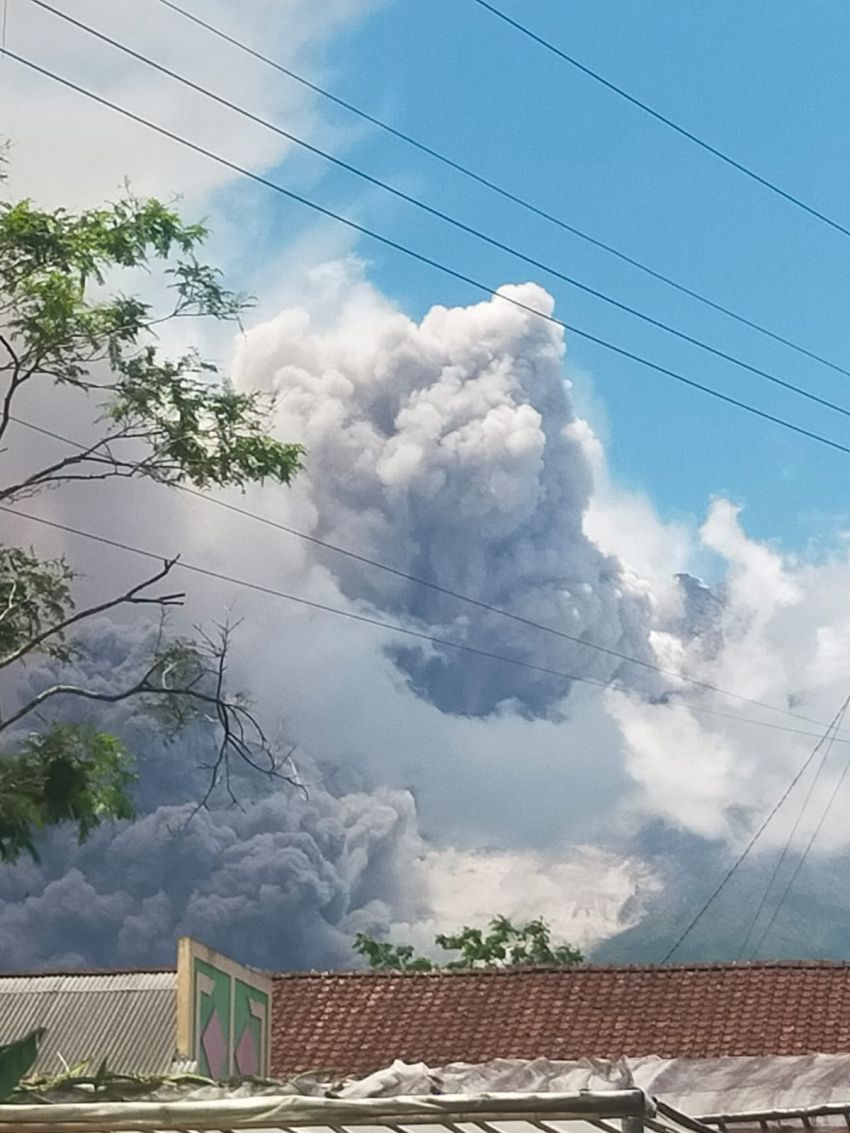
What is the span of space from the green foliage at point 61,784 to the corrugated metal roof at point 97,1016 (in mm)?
6043

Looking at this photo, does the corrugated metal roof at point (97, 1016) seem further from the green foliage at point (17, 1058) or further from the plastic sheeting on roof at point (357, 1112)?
the plastic sheeting on roof at point (357, 1112)

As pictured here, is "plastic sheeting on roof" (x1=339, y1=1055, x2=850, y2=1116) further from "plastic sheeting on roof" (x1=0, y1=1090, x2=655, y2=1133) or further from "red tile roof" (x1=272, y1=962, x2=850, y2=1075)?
"plastic sheeting on roof" (x1=0, y1=1090, x2=655, y2=1133)

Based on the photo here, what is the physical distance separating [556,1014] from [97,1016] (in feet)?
20.1

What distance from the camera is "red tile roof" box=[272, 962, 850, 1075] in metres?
23.4

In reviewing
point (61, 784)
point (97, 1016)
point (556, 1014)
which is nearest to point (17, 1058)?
point (61, 784)

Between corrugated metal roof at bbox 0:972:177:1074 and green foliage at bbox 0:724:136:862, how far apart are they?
6.04 meters

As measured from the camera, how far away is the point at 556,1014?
2448cm

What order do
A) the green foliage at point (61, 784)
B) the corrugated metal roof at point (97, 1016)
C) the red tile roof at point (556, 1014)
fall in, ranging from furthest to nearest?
the corrugated metal roof at point (97, 1016) < the red tile roof at point (556, 1014) < the green foliage at point (61, 784)

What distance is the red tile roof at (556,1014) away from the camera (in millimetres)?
23359

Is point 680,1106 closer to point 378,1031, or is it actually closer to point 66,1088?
point 378,1031

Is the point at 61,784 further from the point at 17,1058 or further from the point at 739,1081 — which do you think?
the point at 17,1058

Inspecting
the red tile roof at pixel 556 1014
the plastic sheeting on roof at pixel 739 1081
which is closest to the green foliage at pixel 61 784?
the plastic sheeting on roof at pixel 739 1081

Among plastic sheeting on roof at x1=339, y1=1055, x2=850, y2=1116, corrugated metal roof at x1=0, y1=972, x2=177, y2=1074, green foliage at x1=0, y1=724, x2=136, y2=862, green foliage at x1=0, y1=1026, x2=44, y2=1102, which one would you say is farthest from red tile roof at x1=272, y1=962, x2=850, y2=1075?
green foliage at x1=0, y1=1026, x2=44, y2=1102

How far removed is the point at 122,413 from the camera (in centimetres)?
2030
